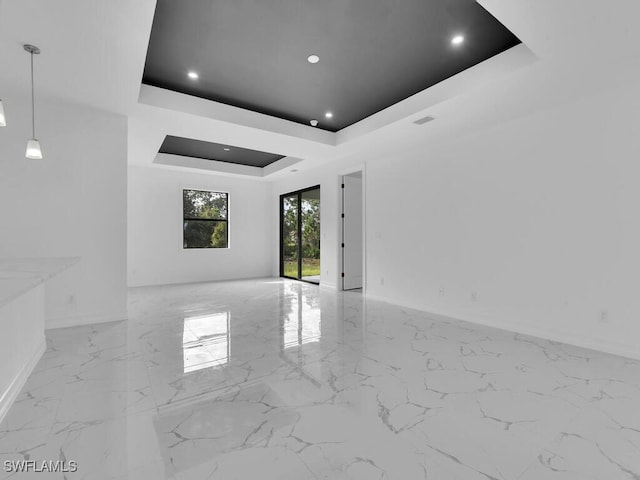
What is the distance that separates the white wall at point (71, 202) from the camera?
352 cm

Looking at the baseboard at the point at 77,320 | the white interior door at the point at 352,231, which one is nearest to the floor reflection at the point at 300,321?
the white interior door at the point at 352,231

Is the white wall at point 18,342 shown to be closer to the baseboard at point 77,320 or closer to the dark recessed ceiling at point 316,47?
the baseboard at point 77,320

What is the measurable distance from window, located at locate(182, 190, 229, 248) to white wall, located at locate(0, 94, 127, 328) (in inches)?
139

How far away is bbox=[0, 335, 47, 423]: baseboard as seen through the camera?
1966 millimetres

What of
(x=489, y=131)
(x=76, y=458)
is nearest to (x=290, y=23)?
(x=489, y=131)

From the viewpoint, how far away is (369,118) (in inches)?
173

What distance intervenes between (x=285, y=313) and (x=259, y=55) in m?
3.16

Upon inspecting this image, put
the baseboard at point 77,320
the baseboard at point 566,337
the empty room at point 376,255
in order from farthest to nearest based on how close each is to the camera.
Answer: the baseboard at point 77,320
the baseboard at point 566,337
the empty room at point 376,255

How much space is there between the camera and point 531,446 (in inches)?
66.3

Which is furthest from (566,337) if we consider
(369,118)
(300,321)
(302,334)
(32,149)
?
(32,149)

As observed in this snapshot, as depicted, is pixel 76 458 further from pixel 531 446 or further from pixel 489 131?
pixel 489 131

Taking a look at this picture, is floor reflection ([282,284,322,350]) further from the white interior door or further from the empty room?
the white interior door

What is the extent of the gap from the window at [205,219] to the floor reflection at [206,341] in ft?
12.0

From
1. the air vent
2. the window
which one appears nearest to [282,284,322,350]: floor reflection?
the air vent
